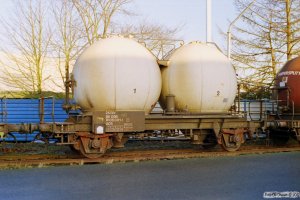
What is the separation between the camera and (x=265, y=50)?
26.7 metres

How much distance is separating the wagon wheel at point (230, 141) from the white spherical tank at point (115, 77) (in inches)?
127

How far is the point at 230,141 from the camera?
14656mm

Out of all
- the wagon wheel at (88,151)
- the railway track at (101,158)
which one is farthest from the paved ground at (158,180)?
the wagon wheel at (88,151)

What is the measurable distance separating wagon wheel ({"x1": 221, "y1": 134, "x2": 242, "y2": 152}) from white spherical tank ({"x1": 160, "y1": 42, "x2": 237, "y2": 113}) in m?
1.01

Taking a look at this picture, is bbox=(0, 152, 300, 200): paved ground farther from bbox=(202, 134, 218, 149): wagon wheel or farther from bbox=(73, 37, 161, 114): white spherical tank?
bbox=(202, 134, 218, 149): wagon wheel

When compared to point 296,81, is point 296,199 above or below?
below

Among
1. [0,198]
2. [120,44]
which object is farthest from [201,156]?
[0,198]

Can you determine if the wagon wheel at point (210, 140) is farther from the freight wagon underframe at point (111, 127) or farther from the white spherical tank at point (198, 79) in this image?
the white spherical tank at point (198, 79)

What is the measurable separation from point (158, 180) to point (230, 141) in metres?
5.88

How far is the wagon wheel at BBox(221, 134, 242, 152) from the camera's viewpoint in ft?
→ 47.8

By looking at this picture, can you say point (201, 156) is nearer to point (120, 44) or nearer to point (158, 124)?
point (158, 124)

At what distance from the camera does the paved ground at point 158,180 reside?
8.05 metres

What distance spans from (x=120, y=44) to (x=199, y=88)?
3037 millimetres

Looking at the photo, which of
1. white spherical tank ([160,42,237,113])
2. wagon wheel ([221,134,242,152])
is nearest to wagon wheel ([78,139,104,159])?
white spherical tank ([160,42,237,113])
